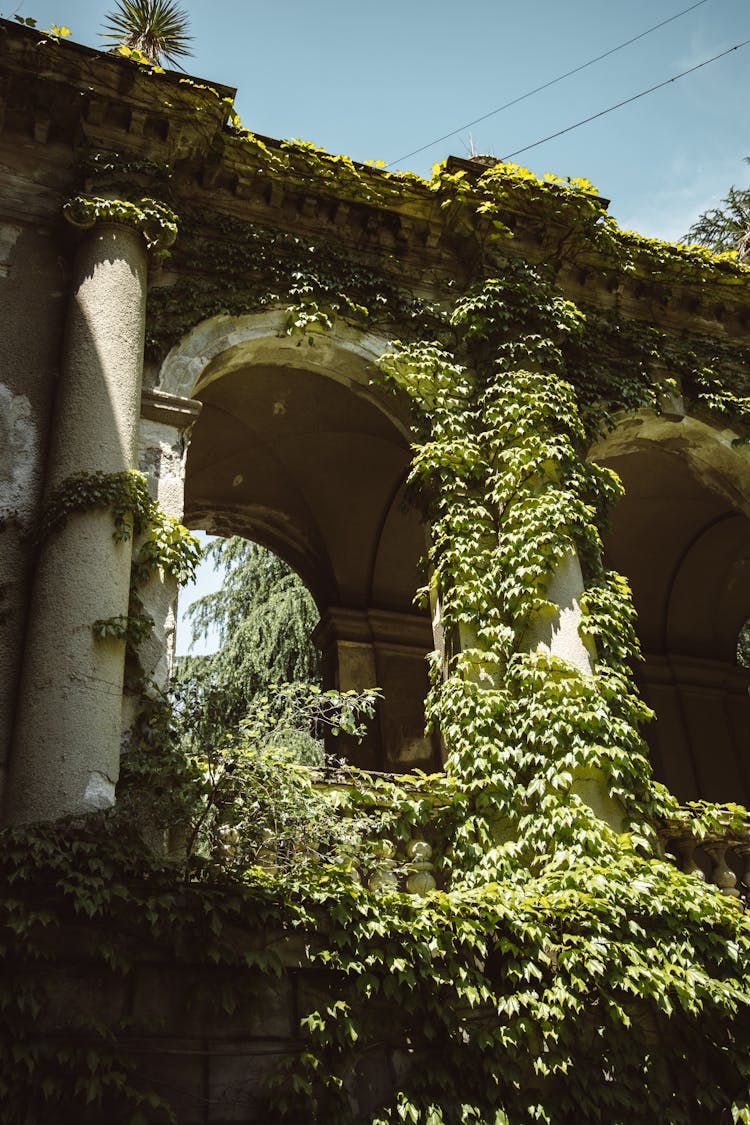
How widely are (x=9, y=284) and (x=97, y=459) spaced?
192cm

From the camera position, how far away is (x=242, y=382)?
1076cm

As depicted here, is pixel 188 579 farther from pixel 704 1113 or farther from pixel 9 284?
pixel 704 1113

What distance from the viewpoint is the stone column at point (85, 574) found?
5.46 meters

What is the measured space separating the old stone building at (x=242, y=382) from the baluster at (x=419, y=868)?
119 centimetres

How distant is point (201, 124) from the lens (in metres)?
8.36

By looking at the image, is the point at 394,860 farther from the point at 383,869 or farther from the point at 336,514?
the point at 336,514

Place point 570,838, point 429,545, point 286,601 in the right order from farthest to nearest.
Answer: point 286,601
point 429,545
point 570,838

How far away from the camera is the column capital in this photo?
7.64m

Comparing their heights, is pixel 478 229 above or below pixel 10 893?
above

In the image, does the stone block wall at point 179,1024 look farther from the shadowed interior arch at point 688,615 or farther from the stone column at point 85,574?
the shadowed interior arch at point 688,615

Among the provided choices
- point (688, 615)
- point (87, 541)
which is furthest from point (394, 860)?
point (688, 615)

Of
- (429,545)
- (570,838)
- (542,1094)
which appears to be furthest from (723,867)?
(429,545)

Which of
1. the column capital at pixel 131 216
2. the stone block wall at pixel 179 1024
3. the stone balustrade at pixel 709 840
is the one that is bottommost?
the stone block wall at pixel 179 1024

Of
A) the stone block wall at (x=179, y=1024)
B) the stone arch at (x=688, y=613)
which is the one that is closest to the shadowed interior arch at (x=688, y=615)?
the stone arch at (x=688, y=613)
